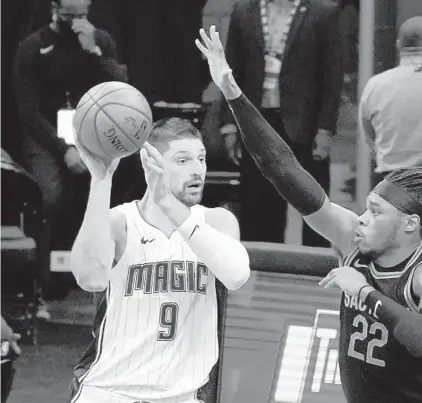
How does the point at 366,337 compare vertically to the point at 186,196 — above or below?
below

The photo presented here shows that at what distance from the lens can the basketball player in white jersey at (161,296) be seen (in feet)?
11.5

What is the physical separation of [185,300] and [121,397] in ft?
1.35

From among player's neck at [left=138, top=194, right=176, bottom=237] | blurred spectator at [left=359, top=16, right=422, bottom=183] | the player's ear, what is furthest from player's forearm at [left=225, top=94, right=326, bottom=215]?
blurred spectator at [left=359, top=16, right=422, bottom=183]

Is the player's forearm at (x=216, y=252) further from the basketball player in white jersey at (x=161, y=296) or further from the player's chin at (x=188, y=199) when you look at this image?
the player's chin at (x=188, y=199)

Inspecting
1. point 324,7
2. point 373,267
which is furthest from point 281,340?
point 324,7

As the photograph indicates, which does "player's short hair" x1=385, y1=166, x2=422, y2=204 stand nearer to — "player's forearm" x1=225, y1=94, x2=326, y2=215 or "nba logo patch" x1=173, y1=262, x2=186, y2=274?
"player's forearm" x1=225, y1=94, x2=326, y2=215

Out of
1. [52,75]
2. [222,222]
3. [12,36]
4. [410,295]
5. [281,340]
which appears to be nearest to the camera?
[410,295]

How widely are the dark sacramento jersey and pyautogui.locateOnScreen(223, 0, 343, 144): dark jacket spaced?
223 cm

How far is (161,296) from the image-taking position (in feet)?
11.6

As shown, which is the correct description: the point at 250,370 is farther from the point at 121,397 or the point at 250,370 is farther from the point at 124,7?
the point at 124,7

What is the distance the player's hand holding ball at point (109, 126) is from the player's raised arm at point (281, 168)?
34 centimetres

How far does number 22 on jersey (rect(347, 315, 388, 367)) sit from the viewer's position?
3.26m

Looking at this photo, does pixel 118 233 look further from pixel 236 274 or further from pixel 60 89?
pixel 60 89

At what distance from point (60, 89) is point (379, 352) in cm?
322
